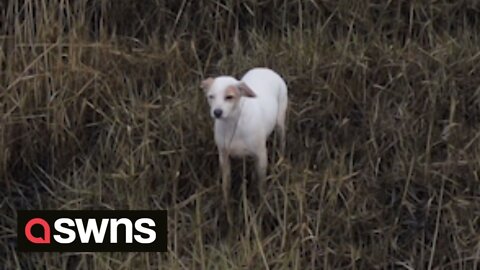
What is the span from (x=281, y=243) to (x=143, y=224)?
1.62ft

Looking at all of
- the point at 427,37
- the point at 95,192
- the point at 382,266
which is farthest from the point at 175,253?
the point at 427,37

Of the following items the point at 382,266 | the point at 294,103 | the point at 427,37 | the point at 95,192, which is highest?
the point at 427,37

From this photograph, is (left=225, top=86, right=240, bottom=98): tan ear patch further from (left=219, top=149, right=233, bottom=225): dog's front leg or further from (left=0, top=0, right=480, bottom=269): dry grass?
(left=0, top=0, right=480, bottom=269): dry grass

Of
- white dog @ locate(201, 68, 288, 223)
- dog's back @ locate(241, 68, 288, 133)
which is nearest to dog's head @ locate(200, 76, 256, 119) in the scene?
white dog @ locate(201, 68, 288, 223)

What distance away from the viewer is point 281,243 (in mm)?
3342

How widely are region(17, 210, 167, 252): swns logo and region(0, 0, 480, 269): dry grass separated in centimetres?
4

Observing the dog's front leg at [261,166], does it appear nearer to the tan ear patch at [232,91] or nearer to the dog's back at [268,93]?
the dog's back at [268,93]

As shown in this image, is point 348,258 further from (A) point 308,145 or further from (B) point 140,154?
(B) point 140,154

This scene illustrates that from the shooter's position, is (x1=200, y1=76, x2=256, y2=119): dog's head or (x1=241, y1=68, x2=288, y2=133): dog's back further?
(x1=241, y1=68, x2=288, y2=133): dog's back

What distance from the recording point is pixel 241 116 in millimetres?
3523

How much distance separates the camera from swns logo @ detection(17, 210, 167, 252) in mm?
3328

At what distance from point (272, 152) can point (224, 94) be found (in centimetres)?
47

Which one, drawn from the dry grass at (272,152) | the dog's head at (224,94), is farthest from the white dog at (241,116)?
the dry grass at (272,152)

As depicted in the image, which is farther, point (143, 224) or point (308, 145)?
point (308, 145)
